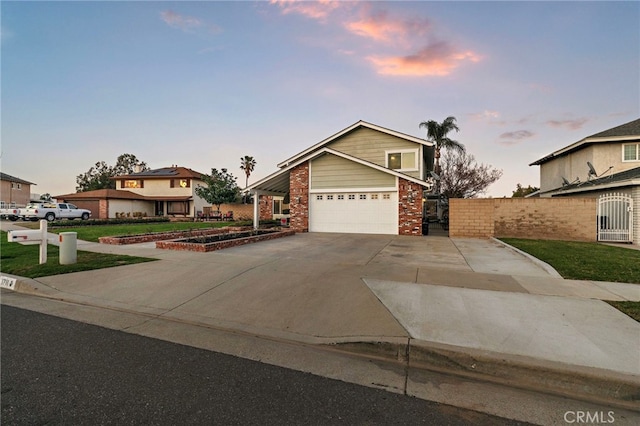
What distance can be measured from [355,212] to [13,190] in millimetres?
56882

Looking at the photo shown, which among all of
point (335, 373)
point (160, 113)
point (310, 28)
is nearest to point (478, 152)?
point (310, 28)

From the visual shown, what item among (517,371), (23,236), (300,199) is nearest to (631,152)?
(300,199)

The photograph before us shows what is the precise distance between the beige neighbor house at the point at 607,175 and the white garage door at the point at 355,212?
10110 mm

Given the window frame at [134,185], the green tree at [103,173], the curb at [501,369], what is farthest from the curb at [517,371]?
the green tree at [103,173]

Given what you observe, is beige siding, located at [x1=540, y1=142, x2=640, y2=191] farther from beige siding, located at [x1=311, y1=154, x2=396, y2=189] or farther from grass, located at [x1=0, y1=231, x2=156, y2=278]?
grass, located at [x1=0, y1=231, x2=156, y2=278]

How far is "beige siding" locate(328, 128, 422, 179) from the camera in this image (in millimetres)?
19719

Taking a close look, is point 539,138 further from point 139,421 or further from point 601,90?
point 139,421

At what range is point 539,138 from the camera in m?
24.5

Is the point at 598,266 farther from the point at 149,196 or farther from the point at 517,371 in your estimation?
the point at 149,196

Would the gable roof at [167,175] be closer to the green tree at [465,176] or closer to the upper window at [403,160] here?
the upper window at [403,160]

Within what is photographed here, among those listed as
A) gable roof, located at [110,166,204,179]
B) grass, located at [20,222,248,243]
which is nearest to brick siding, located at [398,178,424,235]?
grass, located at [20,222,248,243]

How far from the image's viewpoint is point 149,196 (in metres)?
39.0

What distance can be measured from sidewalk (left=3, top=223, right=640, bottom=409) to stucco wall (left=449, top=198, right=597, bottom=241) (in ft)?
21.4

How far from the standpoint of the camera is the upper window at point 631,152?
1903cm
